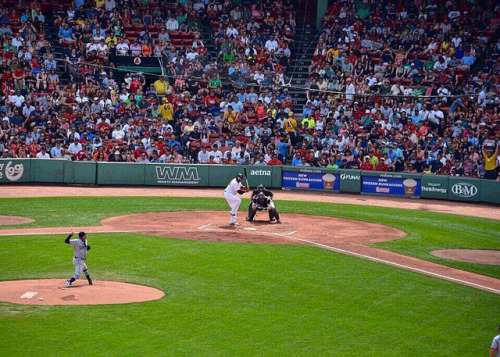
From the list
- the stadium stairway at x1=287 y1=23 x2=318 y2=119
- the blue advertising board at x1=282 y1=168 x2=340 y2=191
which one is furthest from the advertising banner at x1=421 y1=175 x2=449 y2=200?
the stadium stairway at x1=287 y1=23 x2=318 y2=119

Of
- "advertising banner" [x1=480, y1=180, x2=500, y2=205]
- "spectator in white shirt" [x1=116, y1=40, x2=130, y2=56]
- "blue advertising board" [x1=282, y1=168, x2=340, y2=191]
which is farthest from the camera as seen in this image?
"spectator in white shirt" [x1=116, y1=40, x2=130, y2=56]

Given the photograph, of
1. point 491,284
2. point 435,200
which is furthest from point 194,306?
point 435,200

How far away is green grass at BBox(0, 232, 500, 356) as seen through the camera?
14219 mm

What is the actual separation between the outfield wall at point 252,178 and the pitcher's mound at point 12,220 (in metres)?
7.27

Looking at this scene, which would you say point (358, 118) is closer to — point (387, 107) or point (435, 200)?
point (387, 107)

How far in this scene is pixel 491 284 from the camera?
1998cm

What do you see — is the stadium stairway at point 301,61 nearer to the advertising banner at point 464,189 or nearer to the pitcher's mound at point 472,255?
the advertising banner at point 464,189

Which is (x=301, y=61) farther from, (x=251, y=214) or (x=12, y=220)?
(x=12, y=220)

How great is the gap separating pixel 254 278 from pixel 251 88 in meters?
22.0

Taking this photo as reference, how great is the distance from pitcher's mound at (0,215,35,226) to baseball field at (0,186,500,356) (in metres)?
0.25

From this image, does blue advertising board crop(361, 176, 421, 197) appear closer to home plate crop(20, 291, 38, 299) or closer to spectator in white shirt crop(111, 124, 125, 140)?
spectator in white shirt crop(111, 124, 125, 140)

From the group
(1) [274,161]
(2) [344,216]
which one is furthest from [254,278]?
(1) [274,161]

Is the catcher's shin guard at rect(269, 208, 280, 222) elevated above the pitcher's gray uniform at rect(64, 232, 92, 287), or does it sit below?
above

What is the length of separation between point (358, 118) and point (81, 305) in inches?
963
